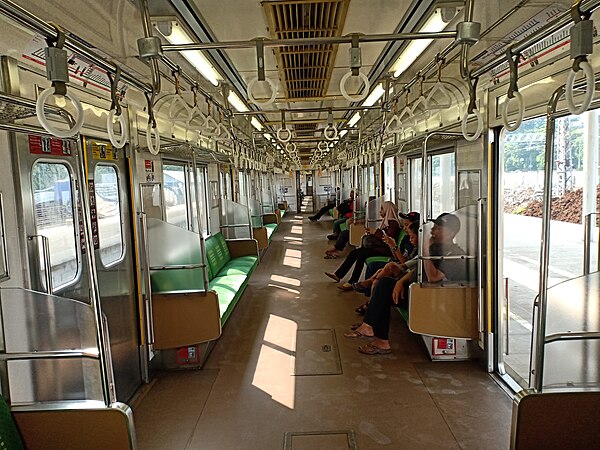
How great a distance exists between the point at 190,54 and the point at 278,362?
2.90 meters

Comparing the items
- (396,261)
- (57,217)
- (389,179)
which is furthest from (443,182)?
(57,217)

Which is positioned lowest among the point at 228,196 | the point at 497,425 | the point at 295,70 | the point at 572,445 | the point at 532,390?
the point at 497,425

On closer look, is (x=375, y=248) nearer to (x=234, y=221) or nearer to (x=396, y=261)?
(x=396, y=261)

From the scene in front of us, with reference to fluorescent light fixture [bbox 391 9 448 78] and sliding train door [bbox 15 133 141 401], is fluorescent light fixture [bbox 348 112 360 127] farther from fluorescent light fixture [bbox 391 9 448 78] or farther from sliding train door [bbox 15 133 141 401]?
sliding train door [bbox 15 133 141 401]

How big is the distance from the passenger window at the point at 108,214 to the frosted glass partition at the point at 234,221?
4301 mm

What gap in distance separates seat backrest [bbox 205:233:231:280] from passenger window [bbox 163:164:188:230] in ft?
1.74

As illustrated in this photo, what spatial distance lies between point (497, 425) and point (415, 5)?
307 cm

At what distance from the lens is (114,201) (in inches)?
155

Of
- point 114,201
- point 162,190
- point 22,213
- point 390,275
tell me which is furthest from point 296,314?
point 22,213

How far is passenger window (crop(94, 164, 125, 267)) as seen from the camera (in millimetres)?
3729

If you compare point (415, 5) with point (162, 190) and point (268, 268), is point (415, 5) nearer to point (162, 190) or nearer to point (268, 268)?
point (162, 190)

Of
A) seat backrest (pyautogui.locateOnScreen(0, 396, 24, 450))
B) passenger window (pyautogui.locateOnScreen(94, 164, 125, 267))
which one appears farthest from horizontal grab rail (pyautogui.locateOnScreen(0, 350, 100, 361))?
passenger window (pyautogui.locateOnScreen(94, 164, 125, 267))

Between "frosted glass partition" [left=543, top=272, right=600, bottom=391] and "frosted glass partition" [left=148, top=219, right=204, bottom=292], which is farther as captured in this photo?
"frosted glass partition" [left=148, top=219, right=204, bottom=292]

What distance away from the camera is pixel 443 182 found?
21.3ft
